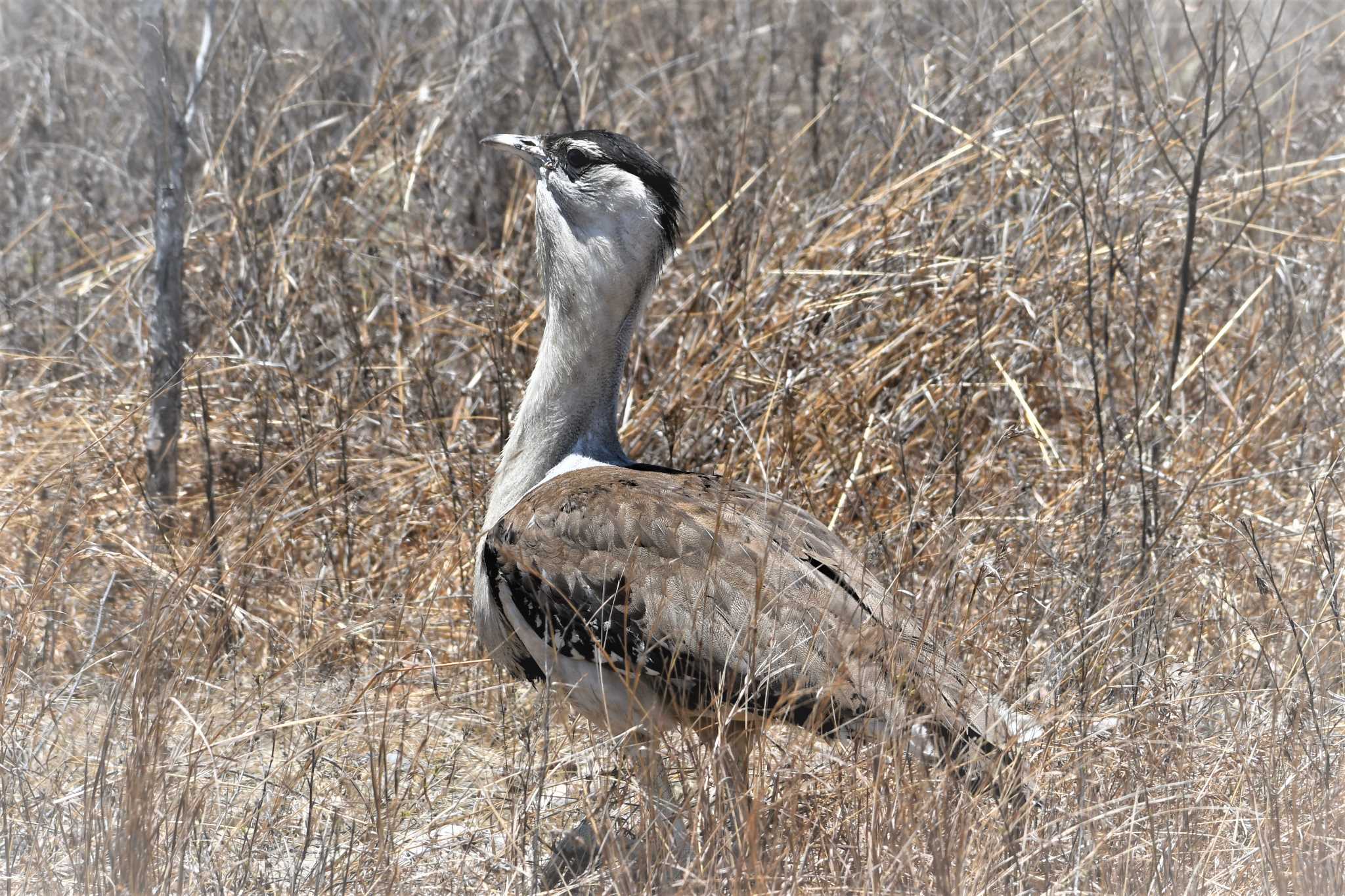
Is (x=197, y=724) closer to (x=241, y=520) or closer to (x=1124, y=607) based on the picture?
(x=241, y=520)

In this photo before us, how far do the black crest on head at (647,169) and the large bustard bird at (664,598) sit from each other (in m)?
0.04

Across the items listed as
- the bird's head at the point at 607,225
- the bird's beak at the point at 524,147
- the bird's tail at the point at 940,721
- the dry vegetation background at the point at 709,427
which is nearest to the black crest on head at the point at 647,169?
the bird's head at the point at 607,225

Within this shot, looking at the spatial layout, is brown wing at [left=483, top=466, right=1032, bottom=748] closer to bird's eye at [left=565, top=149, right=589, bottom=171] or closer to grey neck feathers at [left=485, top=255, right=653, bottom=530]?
grey neck feathers at [left=485, top=255, right=653, bottom=530]

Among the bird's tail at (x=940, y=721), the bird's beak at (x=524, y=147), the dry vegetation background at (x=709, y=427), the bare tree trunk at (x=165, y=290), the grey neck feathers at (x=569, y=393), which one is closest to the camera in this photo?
the bird's tail at (x=940, y=721)

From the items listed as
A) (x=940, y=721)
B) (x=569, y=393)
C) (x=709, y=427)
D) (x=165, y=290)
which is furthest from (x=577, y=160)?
(x=940, y=721)

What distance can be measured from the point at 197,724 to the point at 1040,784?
177 cm

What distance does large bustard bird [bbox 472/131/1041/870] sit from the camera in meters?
2.99

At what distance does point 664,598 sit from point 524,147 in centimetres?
153

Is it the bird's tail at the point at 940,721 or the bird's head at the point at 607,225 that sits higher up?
the bird's head at the point at 607,225

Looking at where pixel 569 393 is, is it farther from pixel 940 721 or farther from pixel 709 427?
pixel 940 721

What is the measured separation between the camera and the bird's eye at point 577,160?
3.91m

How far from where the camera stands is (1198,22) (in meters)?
8.14

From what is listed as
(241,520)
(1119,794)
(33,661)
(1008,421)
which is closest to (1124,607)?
(1119,794)

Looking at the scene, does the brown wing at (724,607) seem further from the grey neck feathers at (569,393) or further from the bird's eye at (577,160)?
the bird's eye at (577,160)
